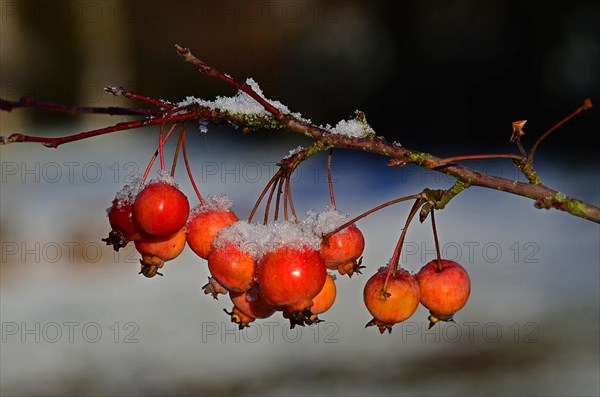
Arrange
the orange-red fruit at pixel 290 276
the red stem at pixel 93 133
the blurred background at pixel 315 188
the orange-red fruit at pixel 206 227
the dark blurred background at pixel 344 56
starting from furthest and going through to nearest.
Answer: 1. the dark blurred background at pixel 344 56
2. the blurred background at pixel 315 188
3. the orange-red fruit at pixel 206 227
4. the orange-red fruit at pixel 290 276
5. the red stem at pixel 93 133

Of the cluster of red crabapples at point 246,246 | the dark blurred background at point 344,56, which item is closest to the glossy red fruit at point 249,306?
the cluster of red crabapples at point 246,246

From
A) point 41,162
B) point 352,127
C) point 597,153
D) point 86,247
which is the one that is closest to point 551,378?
point 352,127

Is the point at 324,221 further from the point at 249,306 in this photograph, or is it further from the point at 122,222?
the point at 122,222

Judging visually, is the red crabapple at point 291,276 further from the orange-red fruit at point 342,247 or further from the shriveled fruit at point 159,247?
the shriveled fruit at point 159,247

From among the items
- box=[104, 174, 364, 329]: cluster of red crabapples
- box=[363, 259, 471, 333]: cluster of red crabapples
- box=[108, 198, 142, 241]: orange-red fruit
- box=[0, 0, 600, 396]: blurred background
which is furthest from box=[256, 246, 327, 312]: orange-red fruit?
box=[0, 0, 600, 396]: blurred background

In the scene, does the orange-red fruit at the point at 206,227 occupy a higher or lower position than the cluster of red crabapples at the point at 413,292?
higher

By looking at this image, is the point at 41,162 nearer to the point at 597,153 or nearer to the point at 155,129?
the point at 155,129

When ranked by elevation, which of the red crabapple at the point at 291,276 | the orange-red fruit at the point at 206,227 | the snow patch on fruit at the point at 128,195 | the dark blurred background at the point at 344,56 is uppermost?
the dark blurred background at the point at 344,56

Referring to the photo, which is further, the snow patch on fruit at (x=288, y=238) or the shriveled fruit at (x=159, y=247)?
the shriveled fruit at (x=159, y=247)
